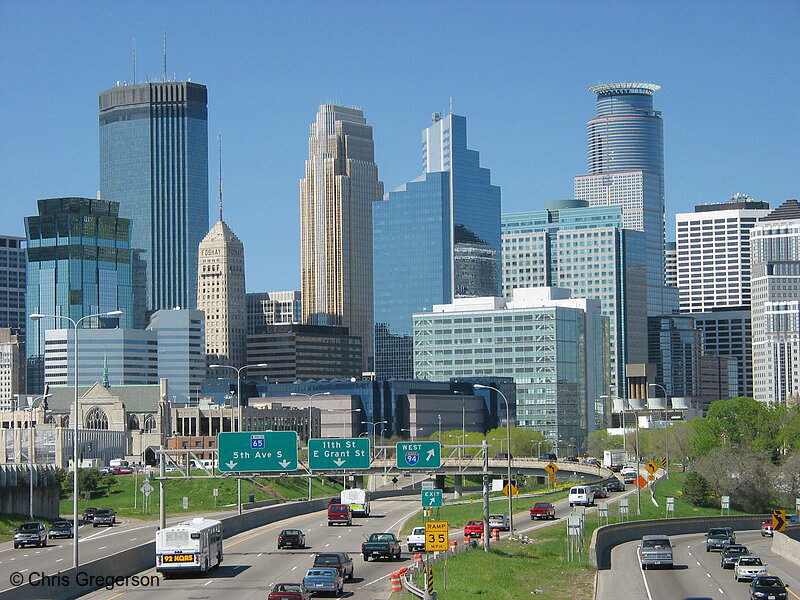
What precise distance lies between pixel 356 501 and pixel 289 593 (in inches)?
2622

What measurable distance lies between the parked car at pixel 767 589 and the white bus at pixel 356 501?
197 ft

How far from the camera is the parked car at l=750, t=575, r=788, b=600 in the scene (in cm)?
6872

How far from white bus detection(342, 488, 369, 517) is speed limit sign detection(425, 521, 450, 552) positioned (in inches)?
2396

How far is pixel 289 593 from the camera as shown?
202ft

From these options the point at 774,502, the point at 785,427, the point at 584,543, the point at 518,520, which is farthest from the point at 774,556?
the point at 785,427

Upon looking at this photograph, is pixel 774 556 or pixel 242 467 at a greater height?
pixel 242 467

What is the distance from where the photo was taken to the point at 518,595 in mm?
70625

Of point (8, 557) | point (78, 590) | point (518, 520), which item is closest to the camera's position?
point (78, 590)

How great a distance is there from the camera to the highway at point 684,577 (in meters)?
74.8

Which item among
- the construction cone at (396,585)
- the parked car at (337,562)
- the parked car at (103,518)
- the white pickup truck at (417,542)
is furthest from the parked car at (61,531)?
the construction cone at (396,585)

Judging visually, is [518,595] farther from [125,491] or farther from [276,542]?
[125,491]

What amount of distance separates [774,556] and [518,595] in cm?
3649

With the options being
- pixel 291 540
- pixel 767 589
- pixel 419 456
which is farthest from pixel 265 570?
pixel 767 589

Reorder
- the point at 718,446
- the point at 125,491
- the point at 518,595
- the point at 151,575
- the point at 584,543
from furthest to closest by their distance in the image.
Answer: the point at 718,446 → the point at 125,491 → the point at 584,543 → the point at 151,575 → the point at 518,595
